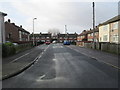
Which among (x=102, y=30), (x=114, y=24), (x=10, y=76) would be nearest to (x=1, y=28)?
(x=10, y=76)

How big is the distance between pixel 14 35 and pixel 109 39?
113 ft

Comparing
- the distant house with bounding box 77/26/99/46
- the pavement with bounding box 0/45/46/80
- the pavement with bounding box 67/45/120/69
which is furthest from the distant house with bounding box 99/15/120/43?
the pavement with bounding box 0/45/46/80

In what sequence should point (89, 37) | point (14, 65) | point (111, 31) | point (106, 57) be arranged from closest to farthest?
1. point (14, 65)
2. point (106, 57)
3. point (111, 31)
4. point (89, 37)

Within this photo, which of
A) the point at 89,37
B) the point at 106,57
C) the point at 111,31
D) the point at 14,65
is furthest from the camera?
the point at 89,37

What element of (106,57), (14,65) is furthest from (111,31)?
(14,65)

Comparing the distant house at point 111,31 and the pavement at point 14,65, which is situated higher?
the distant house at point 111,31

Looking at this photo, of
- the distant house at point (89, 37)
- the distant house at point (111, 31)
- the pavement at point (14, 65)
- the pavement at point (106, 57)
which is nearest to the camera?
the pavement at point (14, 65)

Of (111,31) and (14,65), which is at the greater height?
(111,31)

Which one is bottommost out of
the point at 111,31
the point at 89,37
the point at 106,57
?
the point at 106,57

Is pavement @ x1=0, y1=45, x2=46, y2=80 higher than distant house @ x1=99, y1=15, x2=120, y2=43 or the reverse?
the reverse

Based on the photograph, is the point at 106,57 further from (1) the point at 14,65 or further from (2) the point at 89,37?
(2) the point at 89,37

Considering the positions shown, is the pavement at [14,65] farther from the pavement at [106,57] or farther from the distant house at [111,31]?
the distant house at [111,31]

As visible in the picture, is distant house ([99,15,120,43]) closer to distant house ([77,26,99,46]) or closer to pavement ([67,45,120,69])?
distant house ([77,26,99,46])

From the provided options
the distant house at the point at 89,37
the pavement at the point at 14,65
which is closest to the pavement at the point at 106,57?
the pavement at the point at 14,65
